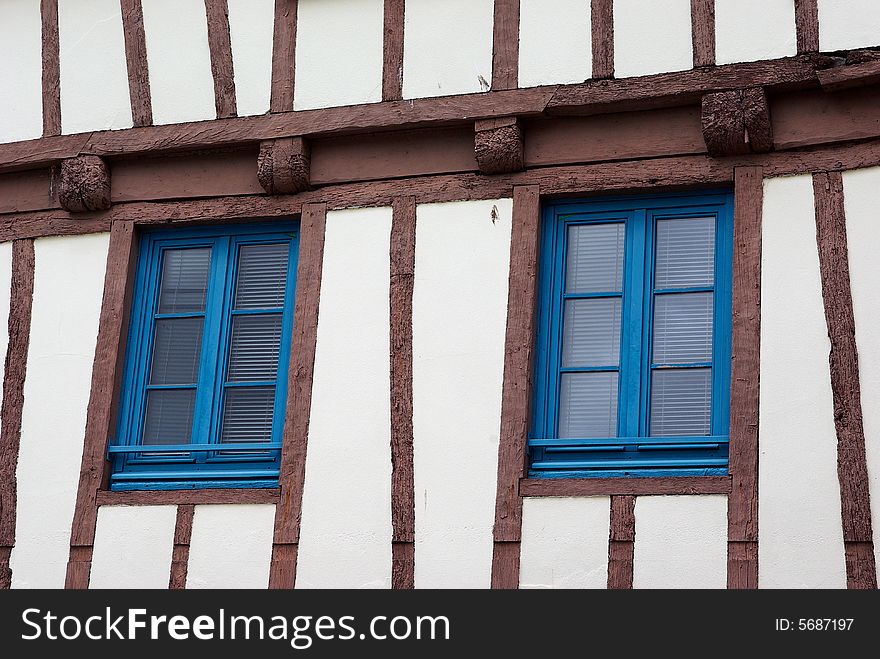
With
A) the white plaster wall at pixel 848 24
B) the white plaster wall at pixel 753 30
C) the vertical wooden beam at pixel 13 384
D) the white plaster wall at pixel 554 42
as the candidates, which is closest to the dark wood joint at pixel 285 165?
the white plaster wall at pixel 554 42

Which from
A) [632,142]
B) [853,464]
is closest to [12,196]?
[632,142]

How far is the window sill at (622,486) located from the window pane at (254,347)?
1315 millimetres

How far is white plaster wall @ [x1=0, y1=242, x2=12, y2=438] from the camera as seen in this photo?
7074 mm

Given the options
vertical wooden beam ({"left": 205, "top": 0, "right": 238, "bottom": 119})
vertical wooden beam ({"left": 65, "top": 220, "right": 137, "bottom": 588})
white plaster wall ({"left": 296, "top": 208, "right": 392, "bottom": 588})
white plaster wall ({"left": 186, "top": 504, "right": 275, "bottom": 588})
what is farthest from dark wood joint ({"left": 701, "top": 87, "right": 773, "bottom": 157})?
vertical wooden beam ({"left": 65, "top": 220, "right": 137, "bottom": 588})

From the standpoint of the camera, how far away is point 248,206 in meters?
7.02

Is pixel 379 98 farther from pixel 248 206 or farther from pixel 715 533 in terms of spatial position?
pixel 715 533

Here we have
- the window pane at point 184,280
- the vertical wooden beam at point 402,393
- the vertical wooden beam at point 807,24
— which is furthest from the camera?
the window pane at point 184,280

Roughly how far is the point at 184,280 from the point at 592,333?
1882 mm

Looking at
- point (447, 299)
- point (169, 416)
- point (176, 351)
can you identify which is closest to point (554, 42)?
point (447, 299)

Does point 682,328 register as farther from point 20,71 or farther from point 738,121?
point 20,71

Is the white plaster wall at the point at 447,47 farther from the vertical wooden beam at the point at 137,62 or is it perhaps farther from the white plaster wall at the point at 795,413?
the white plaster wall at the point at 795,413

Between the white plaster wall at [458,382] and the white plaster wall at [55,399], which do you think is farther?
the white plaster wall at [55,399]

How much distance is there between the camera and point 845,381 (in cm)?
600

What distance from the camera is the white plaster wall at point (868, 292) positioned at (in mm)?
5891
